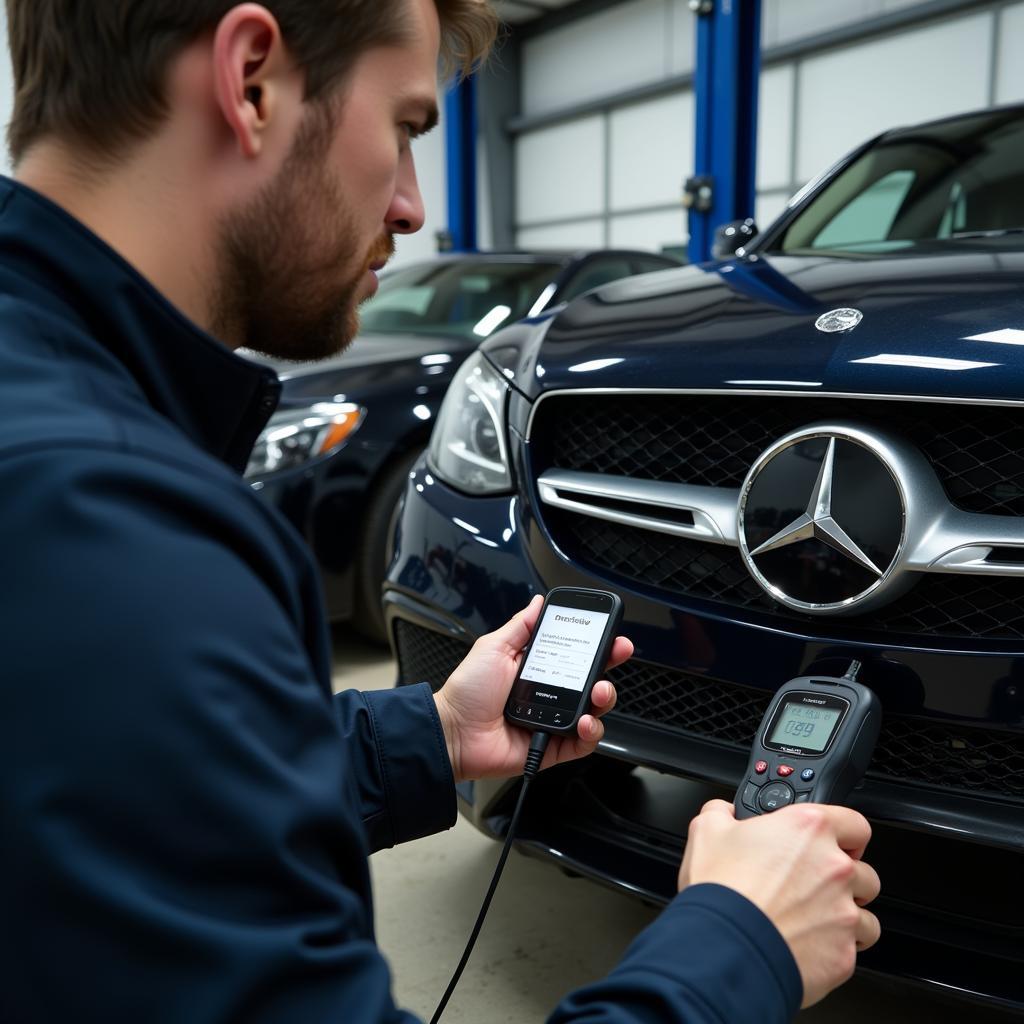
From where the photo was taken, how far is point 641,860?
1.37 m

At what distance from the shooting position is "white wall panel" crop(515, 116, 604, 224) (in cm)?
1299

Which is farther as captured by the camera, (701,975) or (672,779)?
(672,779)

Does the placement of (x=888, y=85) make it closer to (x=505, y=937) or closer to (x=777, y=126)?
(x=777, y=126)

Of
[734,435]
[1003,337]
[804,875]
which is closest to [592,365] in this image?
[734,435]

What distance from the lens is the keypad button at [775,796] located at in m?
1.00

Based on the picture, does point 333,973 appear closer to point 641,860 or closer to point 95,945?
point 95,945

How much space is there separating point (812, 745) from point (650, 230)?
11.9 meters

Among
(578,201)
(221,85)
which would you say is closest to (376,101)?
(221,85)

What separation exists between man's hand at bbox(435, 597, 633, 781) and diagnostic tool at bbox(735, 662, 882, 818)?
179mm

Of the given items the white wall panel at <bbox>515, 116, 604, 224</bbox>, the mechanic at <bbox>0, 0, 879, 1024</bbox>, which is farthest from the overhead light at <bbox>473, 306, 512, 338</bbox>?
the white wall panel at <bbox>515, 116, 604, 224</bbox>

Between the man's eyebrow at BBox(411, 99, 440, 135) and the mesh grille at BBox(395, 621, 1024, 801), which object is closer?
the man's eyebrow at BBox(411, 99, 440, 135)

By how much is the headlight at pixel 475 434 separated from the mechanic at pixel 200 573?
681mm

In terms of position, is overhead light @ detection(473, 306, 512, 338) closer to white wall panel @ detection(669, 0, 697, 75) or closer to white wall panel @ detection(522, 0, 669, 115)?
white wall panel @ detection(669, 0, 697, 75)

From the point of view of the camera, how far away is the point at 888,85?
9461 mm
